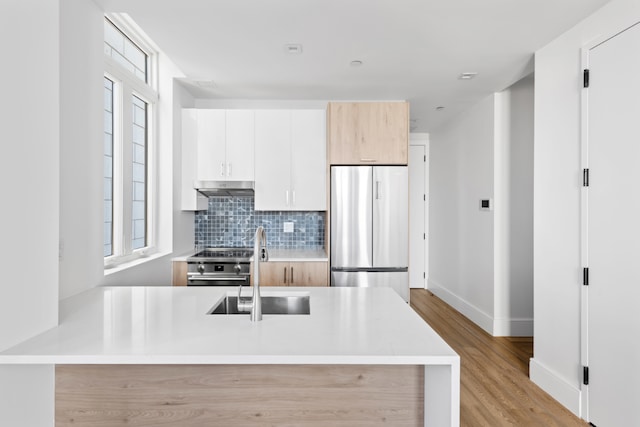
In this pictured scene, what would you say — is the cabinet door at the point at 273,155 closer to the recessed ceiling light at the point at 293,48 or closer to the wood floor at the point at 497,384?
the recessed ceiling light at the point at 293,48

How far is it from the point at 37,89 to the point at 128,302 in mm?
991

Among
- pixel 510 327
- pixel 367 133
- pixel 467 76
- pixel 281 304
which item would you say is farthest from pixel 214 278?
pixel 510 327

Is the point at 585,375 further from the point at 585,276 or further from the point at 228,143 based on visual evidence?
the point at 228,143

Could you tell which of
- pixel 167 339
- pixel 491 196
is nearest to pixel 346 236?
pixel 491 196

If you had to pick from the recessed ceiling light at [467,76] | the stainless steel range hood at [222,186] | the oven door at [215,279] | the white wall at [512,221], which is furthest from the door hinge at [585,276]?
the stainless steel range hood at [222,186]

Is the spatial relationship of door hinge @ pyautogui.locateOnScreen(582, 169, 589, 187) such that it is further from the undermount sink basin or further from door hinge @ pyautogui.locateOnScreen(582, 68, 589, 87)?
the undermount sink basin

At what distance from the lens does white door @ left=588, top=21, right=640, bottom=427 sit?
6.80ft

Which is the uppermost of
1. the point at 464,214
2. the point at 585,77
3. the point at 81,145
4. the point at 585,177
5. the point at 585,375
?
the point at 585,77

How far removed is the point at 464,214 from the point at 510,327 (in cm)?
147

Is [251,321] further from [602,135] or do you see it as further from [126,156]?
[602,135]

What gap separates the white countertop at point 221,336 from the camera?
4.02 feet

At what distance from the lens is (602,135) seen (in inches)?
91.0

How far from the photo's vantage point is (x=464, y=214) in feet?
16.2

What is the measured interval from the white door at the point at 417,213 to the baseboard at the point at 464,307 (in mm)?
287
